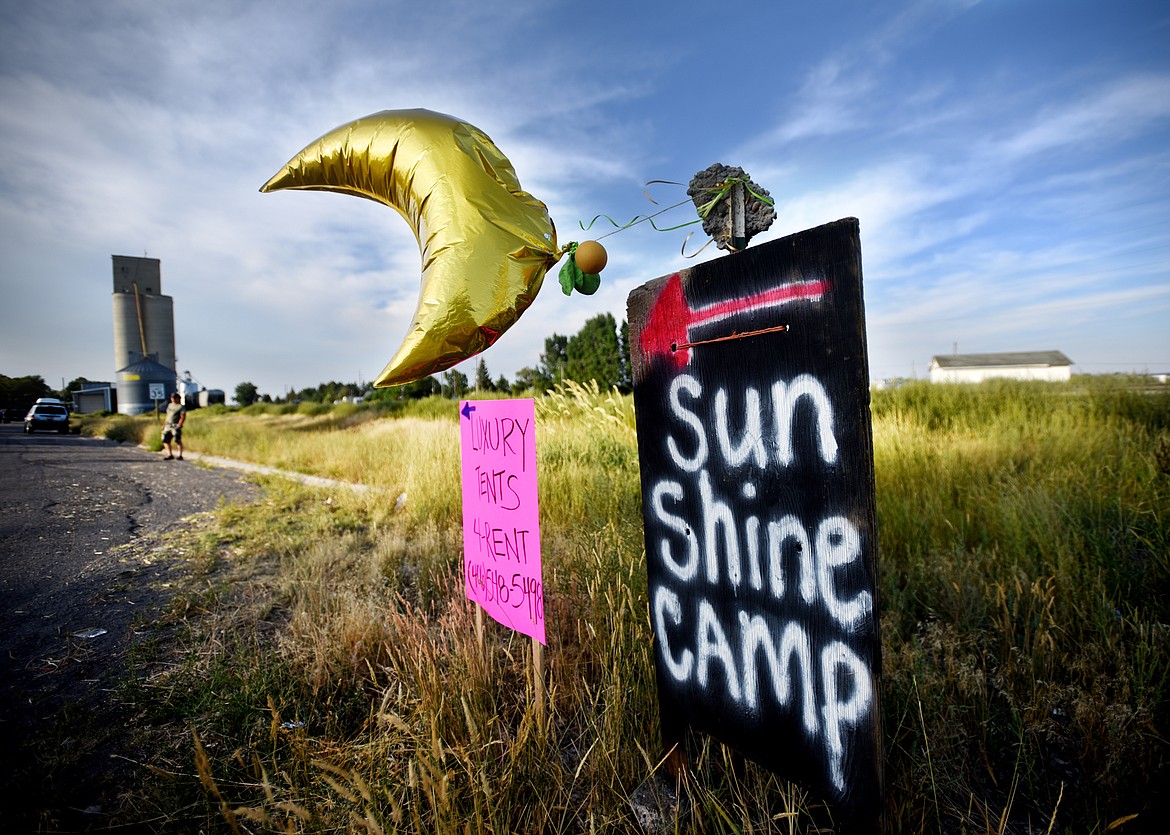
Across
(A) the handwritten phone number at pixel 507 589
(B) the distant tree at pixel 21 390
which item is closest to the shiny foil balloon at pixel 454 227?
(A) the handwritten phone number at pixel 507 589

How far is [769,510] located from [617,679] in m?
0.88

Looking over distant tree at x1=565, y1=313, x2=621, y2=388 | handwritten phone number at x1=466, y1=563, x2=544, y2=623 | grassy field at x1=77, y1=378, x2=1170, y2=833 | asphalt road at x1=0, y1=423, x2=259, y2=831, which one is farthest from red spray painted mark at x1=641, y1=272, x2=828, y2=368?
distant tree at x1=565, y1=313, x2=621, y2=388

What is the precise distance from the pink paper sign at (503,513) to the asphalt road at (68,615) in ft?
4.35

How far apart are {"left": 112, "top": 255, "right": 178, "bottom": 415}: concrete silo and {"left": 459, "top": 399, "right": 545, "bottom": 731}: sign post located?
54.9 meters

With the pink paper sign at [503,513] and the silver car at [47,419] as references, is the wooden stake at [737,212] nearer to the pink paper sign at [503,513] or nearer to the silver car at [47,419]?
the pink paper sign at [503,513]

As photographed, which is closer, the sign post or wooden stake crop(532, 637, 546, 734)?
wooden stake crop(532, 637, 546, 734)

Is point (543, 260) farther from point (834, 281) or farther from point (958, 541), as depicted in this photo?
point (958, 541)

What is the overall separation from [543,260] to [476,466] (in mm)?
845

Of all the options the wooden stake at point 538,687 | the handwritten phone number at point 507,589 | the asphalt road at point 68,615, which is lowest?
the asphalt road at point 68,615

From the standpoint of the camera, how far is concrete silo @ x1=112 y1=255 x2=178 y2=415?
44.5 meters

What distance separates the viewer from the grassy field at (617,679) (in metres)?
1.43

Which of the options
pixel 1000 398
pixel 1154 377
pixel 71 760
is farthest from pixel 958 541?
pixel 1154 377

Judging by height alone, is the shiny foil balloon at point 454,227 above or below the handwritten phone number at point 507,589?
above

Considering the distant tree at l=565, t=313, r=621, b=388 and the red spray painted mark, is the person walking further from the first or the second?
the distant tree at l=565, t=313, r=621, b=388
